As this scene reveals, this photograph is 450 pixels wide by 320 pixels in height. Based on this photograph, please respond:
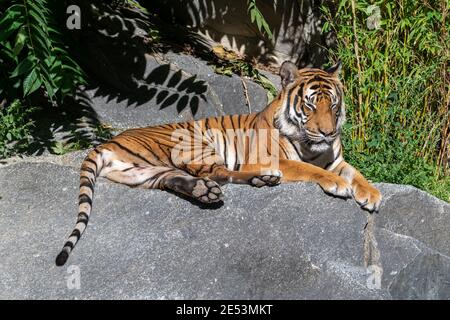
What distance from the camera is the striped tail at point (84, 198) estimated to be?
4.56 metres

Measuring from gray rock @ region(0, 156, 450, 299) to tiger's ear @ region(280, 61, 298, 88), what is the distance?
108 cm

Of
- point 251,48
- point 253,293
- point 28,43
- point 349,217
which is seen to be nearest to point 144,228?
point 253,293

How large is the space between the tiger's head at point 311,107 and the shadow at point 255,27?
2.71m

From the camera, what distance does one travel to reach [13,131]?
20.3 feet

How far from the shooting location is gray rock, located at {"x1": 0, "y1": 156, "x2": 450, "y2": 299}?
14.4 ft

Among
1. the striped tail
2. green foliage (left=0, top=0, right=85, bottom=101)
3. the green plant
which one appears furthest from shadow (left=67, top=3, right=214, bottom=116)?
the striped tail

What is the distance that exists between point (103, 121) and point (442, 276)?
11.6 feet

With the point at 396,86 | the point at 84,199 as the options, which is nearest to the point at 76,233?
the point at 84,199

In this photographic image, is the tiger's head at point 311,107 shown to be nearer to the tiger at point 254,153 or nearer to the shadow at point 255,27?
the tiger at point 254,153

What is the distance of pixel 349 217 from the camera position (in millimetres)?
4980
